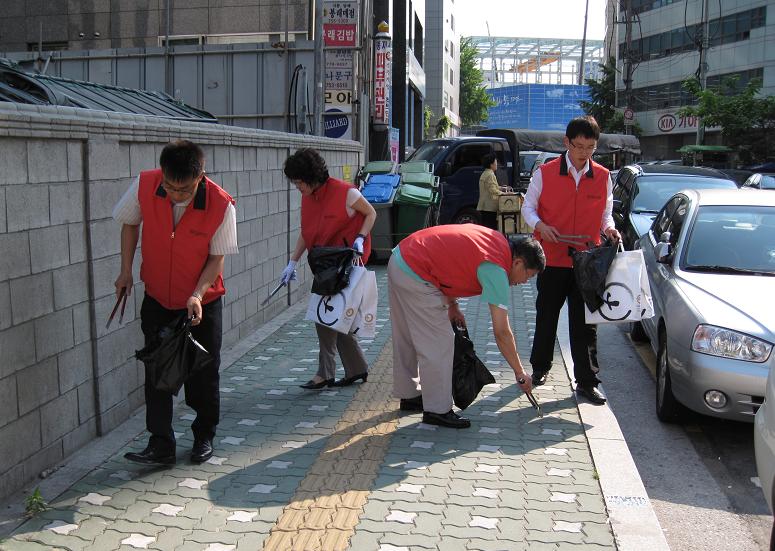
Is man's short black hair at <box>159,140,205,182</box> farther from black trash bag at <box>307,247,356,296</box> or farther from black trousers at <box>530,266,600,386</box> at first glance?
black trousers at <box>530,266,600,386</box>

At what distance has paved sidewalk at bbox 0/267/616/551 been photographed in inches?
153

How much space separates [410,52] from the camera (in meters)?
31.5

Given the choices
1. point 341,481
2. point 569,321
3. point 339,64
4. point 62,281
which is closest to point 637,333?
point 569,321

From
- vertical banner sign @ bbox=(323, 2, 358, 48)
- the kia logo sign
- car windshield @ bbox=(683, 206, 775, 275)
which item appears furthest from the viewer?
the kia logo sign

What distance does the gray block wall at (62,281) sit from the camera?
4160mm

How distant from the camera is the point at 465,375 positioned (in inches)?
216

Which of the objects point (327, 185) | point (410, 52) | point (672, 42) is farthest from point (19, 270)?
point (672, 42)

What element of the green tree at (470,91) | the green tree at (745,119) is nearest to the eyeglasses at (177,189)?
the green tree at (745,119)

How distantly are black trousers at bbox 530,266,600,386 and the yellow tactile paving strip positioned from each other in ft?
4.03

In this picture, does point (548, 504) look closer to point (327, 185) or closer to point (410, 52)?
point (327, 185)

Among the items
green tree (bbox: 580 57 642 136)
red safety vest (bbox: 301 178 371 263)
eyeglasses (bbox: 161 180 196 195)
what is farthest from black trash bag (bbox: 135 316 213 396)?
green tree (bbox: 580 57 642 136)

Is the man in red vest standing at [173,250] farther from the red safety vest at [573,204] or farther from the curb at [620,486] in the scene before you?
the red safety vest at [573,204]

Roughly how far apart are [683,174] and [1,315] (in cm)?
1050

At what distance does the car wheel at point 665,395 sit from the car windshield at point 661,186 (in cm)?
534
